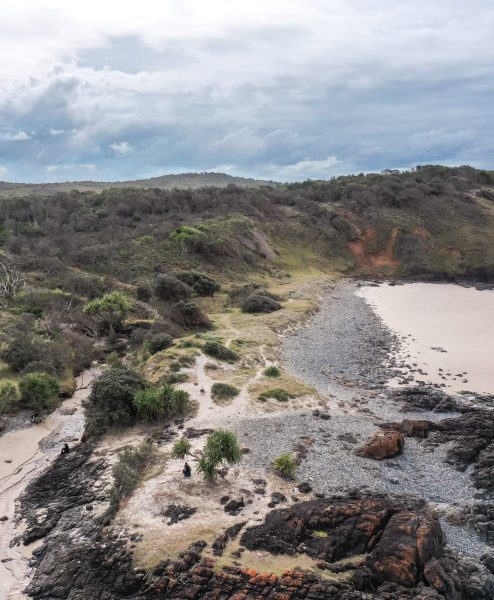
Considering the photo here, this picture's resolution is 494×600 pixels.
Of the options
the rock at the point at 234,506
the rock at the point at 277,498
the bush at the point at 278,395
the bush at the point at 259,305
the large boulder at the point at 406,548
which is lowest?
the rock at the point at 234,506

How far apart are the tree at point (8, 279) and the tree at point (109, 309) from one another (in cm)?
969

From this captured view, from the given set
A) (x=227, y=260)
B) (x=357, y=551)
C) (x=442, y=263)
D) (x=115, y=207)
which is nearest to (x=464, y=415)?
(x=357, y=551)

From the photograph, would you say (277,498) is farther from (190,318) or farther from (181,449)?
(190,318)

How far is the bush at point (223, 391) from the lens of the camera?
32469 millimetres

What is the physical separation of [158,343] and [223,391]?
991 centimetres

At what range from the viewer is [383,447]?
1019 inches

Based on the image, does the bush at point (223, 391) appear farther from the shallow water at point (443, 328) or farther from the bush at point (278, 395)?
the shallow water at point (443, 328)

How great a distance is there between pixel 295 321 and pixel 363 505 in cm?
3296

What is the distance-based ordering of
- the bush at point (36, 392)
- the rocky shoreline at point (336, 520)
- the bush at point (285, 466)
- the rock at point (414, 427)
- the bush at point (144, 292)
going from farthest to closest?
the bush at point (144, 292), the bush at point (36, 392), the rock at point (414, 427), the bush at point (285, 466), the rocky shoreline at point (336, 520)

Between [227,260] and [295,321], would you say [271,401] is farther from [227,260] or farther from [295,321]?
[227,260]

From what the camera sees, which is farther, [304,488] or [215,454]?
[215,454]

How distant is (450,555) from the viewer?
732 inches

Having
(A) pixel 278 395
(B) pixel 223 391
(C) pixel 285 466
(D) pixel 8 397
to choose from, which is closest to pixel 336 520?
(C) pixel 285 466

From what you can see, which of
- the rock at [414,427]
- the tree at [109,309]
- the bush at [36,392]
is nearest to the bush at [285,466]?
the rock at [414,427]
